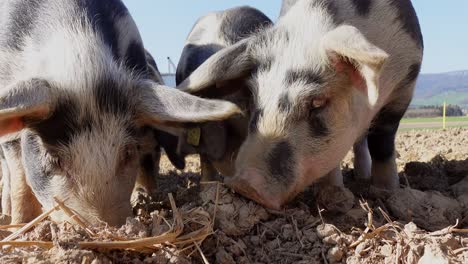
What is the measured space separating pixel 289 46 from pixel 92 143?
156 centimetres

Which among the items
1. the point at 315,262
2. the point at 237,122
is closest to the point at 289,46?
the point at 237,122

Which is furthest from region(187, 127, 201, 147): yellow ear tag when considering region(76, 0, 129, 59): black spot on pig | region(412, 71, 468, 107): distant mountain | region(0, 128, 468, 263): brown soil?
region(412, 71, 468, 107): distant mountain

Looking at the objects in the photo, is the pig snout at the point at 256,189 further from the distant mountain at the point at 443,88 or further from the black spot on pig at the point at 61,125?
the distant mountain at the point at 443,88

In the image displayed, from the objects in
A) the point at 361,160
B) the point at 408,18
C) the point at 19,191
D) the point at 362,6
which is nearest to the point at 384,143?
the point at 361,160

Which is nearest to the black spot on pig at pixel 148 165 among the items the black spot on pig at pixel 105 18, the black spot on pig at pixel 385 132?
the black spot on pig at pixel 105 18

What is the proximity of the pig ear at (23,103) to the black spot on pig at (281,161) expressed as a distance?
1363 mm

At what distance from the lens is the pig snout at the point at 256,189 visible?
3.01 metres

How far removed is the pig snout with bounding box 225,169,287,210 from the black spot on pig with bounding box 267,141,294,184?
0.13m

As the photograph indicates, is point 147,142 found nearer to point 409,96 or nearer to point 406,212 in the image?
point 406,212

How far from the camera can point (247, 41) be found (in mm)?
3908

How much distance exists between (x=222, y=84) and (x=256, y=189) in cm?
111

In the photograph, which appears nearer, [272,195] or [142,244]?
[142,244]

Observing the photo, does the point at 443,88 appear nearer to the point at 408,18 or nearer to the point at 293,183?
the point at 408,18

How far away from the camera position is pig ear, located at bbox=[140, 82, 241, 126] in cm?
288
